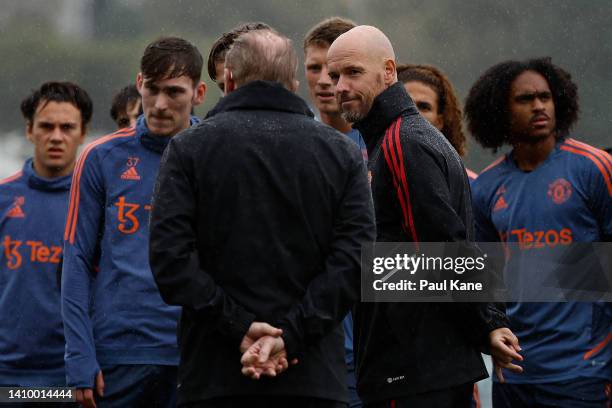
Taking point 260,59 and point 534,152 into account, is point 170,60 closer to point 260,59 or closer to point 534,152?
point 260,59

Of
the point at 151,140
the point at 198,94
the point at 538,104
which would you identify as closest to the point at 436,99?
the point at 538,104

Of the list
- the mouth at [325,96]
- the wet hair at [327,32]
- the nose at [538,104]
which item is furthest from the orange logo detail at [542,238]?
the wet hair at [327,32]

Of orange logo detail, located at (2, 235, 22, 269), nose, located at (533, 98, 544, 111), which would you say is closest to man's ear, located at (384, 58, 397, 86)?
nose, located at (533, 98, 544, 111)

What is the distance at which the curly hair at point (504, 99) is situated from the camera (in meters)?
6.03

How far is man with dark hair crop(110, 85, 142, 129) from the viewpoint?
23.0 feet

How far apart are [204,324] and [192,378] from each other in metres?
0.15

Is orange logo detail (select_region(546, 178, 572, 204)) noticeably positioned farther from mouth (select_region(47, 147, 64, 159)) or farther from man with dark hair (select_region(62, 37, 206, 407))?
mouth (select_region(47, 147, 64, 159))

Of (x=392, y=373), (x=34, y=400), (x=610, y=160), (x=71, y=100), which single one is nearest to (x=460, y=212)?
(x=392, y=373)

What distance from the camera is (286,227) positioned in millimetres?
3330

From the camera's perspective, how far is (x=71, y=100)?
6344mm

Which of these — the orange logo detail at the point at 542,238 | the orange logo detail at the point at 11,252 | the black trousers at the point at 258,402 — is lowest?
the black trousers at the point at 258,402

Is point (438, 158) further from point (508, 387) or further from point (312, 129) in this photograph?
point (508, 387)

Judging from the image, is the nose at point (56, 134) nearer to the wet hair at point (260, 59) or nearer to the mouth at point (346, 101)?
the mouth at point (346, 101)

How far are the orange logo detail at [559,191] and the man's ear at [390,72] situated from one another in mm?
1459
